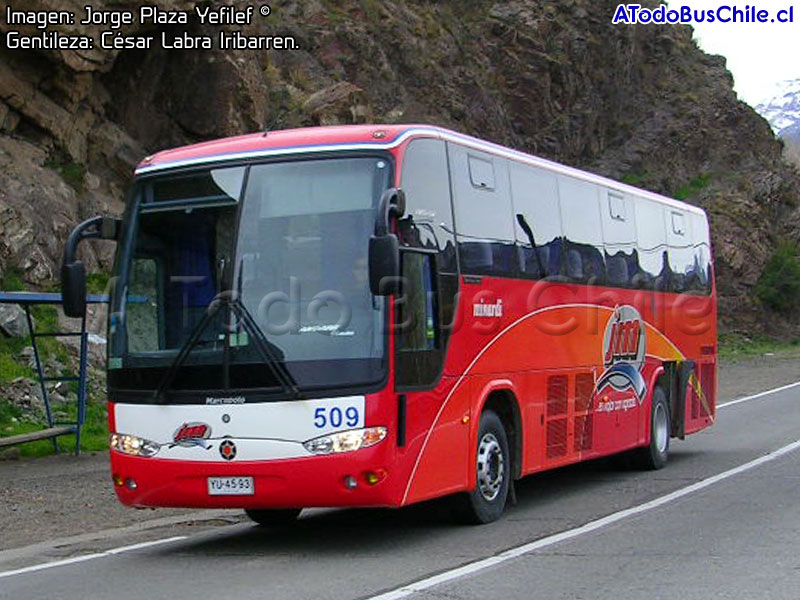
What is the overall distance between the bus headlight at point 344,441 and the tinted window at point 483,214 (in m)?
2.16

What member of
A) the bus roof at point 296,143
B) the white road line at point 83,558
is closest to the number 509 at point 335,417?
the bus roof at point 296,143

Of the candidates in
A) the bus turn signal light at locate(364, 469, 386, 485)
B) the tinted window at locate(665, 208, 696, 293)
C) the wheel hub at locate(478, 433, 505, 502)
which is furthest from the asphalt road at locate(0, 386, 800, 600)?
the tinted window at locate(665, 208, 696, 293)

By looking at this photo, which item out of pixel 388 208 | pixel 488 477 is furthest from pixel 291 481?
pixel 488 477

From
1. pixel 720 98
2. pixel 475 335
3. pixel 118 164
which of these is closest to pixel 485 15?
pixel 720 98

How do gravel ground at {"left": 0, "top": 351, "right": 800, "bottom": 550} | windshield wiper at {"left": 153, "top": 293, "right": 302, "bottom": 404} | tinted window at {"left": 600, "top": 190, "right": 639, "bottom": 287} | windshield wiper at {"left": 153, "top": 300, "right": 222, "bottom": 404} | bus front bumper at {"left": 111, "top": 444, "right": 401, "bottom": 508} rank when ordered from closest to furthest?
bus front bumper at {"left": 111, "top": 444, "right": 401, "bottom": 508}, windshield wiper at {"left": 153, "top": 293, "right": 302, "bottom": 404}, windshield wiper at {"left": 153, "top": 300, "right": 222, "bottom": 404}, gravel ground at {"left": 0, "top": 351, "right": 800, "bottom": 550}, tinted window at {"left": 600, "top": 190, "right": 639, "bottom": 287}

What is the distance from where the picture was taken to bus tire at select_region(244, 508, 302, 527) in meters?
12.2

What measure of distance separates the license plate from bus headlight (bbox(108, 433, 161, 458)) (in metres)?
0.60

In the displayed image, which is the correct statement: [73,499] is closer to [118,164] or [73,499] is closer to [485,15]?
[118,164]

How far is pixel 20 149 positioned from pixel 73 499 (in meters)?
12.5

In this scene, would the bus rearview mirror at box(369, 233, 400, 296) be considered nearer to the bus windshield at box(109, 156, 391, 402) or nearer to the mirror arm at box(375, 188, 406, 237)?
the mirror arm at box(375, 188, 406, 237)

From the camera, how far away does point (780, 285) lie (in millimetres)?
54312

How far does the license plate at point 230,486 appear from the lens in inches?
396

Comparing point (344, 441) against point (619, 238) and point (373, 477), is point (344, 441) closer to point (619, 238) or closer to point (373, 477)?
point (373, 477)

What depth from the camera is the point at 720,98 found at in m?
59.2
